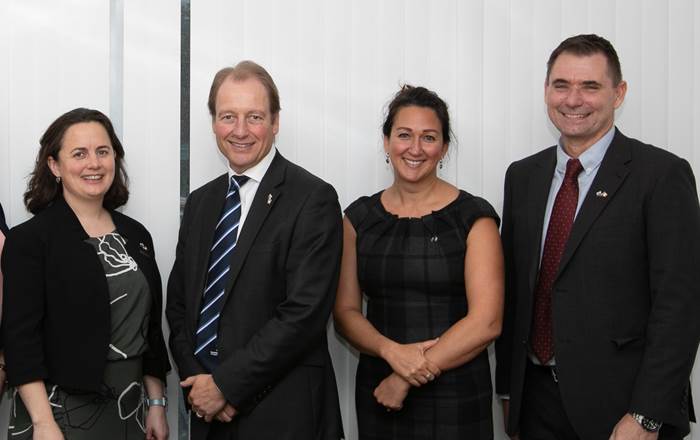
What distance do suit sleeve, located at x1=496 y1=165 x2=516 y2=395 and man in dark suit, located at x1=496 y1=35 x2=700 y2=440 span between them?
11cm

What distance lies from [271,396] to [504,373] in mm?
844

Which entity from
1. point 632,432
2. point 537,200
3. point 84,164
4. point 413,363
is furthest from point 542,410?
point 84,164

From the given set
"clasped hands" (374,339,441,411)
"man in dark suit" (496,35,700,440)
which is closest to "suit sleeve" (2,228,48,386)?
"clasped hands" (374,339,441,411)

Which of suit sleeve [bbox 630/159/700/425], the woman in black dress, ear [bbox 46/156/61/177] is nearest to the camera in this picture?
suit sleeve [bbox 630/159/700/425]

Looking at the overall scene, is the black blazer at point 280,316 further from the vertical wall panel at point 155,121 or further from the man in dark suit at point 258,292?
the vertical wall panel at point 155,121

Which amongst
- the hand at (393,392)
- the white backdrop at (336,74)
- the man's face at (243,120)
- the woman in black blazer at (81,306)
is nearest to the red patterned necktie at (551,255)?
the hand at (393,392)

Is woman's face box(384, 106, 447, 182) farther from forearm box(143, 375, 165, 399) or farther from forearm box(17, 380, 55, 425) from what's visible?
forearm box(17, 380, 55, 425)

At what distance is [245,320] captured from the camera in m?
2.24

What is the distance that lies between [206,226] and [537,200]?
1065mm

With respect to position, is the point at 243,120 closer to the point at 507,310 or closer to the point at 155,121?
the point at 155,121

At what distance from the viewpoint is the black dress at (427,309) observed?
2.41 meters

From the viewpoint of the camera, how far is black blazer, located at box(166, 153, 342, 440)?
85.2 inches

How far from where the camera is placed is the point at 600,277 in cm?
218

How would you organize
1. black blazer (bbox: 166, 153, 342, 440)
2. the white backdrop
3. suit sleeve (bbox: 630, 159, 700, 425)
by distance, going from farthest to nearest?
the white backdrop < black blazer (bbox: 166, 153, 342, 440) < suit sleeve (bbox: 630, 159, 700, 425)
